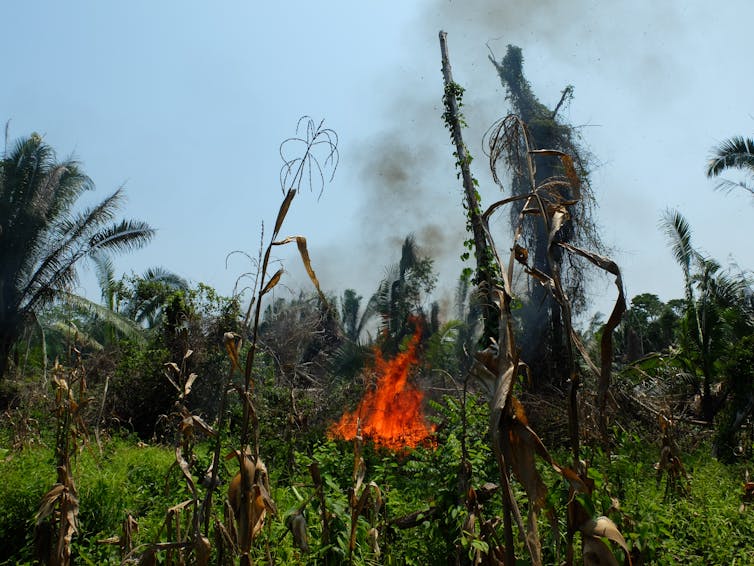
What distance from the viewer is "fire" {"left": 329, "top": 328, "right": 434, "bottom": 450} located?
10727 mm

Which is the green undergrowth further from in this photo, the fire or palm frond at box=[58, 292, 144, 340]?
palm frond at box=[58, 292, 144, 340]

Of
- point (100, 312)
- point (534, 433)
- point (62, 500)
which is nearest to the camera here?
point (534, 433)

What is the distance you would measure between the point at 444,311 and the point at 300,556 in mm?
29652

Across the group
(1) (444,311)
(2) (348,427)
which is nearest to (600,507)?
(2) (348,427)

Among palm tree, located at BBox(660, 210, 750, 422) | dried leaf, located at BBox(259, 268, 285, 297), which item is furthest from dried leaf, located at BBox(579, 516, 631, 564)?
palm tree, located at BBox(660, 210, 750, 422)

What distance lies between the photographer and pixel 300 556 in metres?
4.15

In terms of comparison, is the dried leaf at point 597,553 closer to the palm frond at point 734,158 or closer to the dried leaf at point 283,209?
the dried leaf at point 283,209

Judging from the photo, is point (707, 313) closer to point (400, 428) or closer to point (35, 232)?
point (400, 428)

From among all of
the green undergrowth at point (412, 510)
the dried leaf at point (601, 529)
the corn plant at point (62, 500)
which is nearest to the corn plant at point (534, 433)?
the dried leaf at point (601, 529)

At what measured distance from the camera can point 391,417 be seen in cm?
1218

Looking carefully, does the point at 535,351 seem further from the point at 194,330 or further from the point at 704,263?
the point at 194,330

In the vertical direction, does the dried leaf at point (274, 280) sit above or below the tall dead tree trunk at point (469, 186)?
below

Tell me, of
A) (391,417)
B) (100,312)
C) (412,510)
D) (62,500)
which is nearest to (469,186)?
(391,417)

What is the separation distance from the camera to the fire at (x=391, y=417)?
10.7 meters
